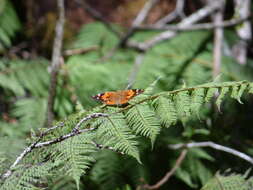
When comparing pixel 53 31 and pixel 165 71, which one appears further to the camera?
pixel 53 31

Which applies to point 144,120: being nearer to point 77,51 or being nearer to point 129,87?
point 129,87

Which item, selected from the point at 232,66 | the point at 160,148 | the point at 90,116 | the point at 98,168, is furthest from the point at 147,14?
the point at 90,116

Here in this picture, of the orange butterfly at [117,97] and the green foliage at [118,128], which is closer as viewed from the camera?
the green foliage at [118,128]

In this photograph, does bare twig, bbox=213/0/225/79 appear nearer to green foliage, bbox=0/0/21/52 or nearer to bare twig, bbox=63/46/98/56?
bare twig, bbox=63/46/98/56

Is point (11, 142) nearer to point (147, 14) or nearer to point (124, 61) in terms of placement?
point (124, 61)

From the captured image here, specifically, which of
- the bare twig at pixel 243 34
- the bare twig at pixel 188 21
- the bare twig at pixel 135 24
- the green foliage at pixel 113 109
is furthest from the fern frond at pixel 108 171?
the bare twig at pixel 243 34

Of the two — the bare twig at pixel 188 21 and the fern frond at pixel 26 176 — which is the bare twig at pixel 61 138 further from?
A: the bare twig at pixel 188 21

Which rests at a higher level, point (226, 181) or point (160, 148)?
point (160, 148)
